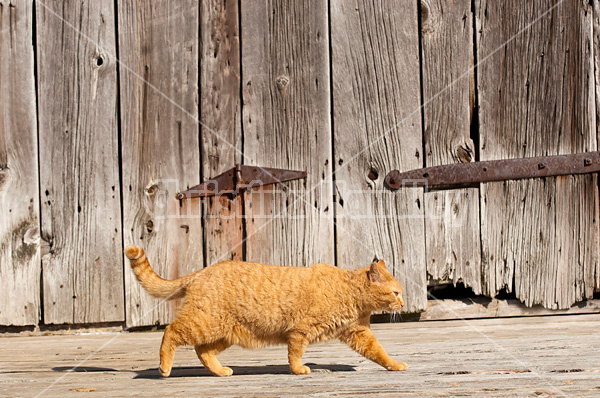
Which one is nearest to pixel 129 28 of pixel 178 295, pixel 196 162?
pixel 196 162

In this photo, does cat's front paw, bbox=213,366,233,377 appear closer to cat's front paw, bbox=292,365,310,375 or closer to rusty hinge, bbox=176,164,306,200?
cat's front paw, bbox=292,365,310,375

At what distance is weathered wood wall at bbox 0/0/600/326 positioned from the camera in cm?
312

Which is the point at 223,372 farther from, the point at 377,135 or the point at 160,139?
the point at 377,135

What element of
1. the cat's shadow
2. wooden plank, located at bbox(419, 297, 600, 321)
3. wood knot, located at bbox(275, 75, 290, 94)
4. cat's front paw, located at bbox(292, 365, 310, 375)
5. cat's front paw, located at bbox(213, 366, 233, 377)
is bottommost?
the cat's shadow

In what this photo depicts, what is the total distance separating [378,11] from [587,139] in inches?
55.7

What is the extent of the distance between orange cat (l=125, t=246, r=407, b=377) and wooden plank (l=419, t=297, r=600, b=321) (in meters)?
1.01

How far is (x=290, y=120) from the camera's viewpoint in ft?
10.3

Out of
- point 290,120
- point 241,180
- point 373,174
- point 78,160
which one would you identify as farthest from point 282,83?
point 78,160

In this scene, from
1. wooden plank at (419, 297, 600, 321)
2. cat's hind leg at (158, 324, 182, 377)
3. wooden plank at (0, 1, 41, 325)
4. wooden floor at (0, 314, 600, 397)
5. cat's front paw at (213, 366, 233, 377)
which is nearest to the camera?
wooden floor at (0, 314, 600, 397)

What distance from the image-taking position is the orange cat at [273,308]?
86.3 inches

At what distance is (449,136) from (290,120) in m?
0.93

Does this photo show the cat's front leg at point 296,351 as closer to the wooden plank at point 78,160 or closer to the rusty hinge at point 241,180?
the rusty hinge at point 241,180

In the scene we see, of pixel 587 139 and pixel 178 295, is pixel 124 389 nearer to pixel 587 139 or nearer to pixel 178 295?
pixel 178 295

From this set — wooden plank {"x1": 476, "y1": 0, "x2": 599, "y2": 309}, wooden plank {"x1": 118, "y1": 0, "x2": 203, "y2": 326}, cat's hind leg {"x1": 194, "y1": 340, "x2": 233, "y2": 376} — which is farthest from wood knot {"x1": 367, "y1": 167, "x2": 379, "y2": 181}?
cat's hind leg {"x1": 194, "y1": 340, "x2": 233, "y2": 376}
